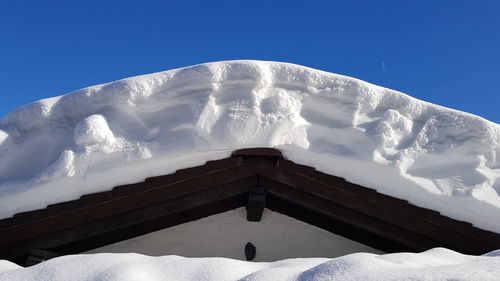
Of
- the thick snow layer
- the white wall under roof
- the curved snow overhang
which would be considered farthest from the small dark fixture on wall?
the thick snow layer

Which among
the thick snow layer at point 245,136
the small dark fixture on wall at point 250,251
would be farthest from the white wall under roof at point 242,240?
the thick snow layer at point 245,136

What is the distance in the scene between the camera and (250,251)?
323cm

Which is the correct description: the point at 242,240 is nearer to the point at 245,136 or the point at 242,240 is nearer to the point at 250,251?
the point at 250,251

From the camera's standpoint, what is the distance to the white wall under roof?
321 centimetres

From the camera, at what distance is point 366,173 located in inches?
102

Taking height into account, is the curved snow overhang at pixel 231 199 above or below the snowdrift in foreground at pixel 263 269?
above

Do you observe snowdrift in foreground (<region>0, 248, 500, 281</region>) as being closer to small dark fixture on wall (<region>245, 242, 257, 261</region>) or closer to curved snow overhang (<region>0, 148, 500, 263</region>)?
curved snow overhang (<region>0, 148, 500, 263</region>)

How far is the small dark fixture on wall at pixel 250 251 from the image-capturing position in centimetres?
321

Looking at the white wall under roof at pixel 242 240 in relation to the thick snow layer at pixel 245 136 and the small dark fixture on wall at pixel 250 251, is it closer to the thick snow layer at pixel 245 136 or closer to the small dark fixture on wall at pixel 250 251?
the small dark fixture on wall at pixel 250 251

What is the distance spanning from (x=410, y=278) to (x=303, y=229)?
233cm

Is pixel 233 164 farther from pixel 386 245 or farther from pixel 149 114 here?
pixel 386 245

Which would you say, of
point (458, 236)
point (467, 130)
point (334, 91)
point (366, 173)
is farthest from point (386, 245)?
point (334, 91)

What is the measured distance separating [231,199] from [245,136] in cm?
88

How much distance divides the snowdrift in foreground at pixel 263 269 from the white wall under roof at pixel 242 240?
1.66 meters
